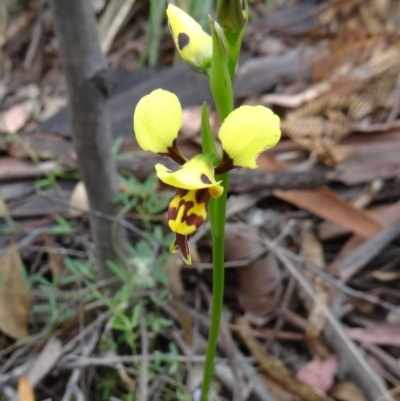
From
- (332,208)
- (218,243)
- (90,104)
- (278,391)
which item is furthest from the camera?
(332,208)

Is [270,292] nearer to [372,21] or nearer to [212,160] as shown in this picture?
[212,160]

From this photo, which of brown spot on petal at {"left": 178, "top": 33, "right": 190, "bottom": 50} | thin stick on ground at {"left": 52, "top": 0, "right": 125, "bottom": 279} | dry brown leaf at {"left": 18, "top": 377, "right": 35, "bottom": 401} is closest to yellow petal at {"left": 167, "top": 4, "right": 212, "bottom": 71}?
brown spot on petal at {"left": 178, "top": 33, "right": 190, "bottom": 50}

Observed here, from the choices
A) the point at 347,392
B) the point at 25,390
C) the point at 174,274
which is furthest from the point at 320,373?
the point at 25,390

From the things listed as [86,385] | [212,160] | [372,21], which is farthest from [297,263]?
[372,21]

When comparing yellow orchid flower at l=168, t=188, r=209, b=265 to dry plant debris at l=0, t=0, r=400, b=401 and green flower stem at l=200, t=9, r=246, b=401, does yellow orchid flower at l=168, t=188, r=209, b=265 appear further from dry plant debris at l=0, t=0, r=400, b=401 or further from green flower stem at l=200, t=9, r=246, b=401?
dry plant debris at l=0, t=0, r=400, b=401

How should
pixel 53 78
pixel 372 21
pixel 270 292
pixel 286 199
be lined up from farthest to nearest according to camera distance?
pixel 53 78 < pixel 372 21 < pixel 286 199 < pixel 270 292

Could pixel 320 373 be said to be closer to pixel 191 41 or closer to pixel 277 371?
pixel 277 371
